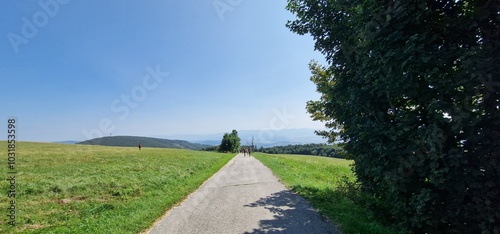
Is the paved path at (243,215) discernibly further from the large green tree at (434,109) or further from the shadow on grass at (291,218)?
the large green tree at (434,109)

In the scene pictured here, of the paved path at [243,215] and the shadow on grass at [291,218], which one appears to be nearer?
the shadow on grass at [291,218]

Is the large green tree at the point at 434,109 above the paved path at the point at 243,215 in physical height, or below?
above

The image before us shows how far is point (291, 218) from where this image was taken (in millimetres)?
8203

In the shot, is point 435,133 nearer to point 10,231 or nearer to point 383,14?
point 383,14

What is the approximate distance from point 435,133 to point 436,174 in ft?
3.05

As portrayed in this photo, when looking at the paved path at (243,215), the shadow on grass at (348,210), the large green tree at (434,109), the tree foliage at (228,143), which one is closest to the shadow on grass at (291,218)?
the paved path at (243,215)

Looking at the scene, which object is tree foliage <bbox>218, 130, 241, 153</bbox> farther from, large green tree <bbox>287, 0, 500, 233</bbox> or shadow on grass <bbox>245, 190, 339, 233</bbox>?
large green tree <bbox>287, 0, 500, 233</bbox>

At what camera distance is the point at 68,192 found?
13.4 metres

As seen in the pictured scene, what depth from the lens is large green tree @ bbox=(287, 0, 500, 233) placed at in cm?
505

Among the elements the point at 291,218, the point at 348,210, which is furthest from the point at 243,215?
the point at 348,210

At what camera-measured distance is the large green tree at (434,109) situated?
505 cm

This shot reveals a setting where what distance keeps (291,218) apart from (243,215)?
1676mm

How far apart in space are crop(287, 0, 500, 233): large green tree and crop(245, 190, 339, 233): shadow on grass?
221 centimetres

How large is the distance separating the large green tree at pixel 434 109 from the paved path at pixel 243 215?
2.50 metres
